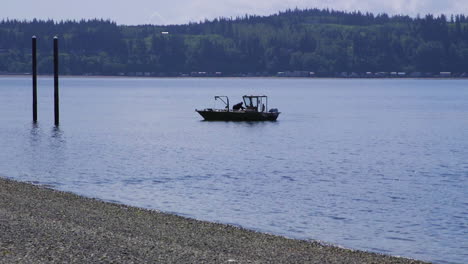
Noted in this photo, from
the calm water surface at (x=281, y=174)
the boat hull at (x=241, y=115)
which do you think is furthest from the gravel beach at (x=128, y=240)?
the boat hull at (x=241, y=115)

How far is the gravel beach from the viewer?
59.2ft

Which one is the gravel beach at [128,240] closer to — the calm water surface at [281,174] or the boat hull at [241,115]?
the calm water surface at [281,174]

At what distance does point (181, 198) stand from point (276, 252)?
A: 49.5ft

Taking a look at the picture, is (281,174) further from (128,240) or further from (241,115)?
(241,115)

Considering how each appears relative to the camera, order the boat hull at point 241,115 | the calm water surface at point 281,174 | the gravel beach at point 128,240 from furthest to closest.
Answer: the boat hull at point 241,115 < the calm water surface at point 281,174 < the gravel beach at point 128,240

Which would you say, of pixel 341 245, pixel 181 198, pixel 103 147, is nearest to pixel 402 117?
pixel 103 147

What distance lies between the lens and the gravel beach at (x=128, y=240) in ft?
59.2

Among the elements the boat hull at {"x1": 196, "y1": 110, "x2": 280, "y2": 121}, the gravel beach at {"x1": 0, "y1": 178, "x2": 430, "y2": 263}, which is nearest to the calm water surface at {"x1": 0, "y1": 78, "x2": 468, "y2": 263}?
the boat hull at {"x1": 196, "y1": 110, "x2": 280, "y2": 121}

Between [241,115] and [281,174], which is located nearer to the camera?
[281,174]

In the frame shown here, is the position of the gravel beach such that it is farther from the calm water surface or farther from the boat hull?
the boat hull

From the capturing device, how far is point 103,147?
62906mm

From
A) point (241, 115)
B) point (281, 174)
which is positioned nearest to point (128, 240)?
point (281, 174)

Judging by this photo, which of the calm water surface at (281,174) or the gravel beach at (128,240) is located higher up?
the gravel beach at (128,240)

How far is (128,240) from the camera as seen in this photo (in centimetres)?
2023
